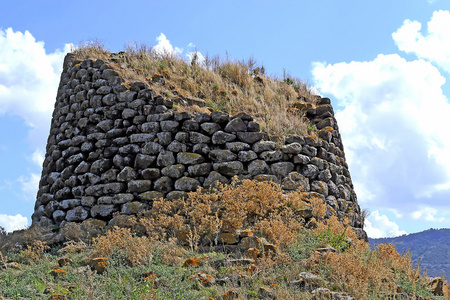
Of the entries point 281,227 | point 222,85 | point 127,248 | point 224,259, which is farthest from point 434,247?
point 127,248

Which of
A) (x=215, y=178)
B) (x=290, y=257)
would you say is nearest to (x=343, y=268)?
(x=290, y=257)

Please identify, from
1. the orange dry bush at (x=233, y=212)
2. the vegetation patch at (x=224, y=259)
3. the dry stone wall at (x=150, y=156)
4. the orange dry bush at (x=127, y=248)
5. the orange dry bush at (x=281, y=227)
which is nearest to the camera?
the vegetation patch at (x=224, y=259)

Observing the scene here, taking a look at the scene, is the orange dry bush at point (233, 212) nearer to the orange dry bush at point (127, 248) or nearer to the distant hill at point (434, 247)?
the orange dry bush at point (127, 248)

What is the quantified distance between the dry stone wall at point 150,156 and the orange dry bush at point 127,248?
4.35 feet

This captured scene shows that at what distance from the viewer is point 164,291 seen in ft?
13.9

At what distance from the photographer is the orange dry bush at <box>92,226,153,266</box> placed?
5.16 meters

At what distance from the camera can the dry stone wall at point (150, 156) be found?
7129 mm

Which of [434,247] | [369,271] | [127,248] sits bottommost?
[369,271]

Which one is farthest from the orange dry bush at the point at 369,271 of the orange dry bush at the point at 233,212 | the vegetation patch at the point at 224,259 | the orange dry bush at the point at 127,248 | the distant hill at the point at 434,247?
→ the distant hill at the point at 434,247

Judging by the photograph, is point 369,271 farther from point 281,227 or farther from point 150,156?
point 150,156

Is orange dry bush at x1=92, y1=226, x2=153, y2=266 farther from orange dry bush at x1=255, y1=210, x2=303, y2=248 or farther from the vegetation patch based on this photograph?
orange dry bush at x1=255, y1=210, x2=303, y2=248

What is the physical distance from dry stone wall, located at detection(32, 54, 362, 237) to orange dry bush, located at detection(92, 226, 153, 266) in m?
1.33

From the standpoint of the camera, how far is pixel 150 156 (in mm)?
7375

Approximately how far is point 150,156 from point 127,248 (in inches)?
89.2
